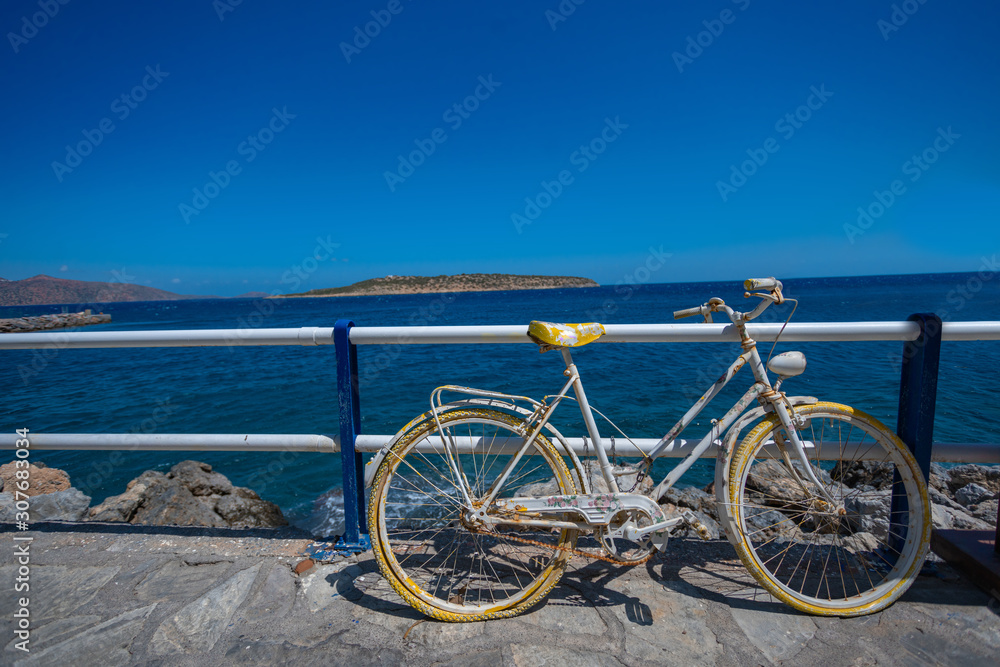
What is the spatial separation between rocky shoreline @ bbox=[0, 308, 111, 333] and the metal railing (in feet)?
205

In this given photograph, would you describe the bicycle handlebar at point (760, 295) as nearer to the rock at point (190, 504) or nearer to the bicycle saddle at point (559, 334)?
the bicycle saddle at point (559, 334)

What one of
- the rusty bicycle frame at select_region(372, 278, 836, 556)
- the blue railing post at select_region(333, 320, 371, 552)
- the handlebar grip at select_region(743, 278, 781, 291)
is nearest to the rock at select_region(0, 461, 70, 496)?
the blue railing post at select_region(333, 320, 371, 552)

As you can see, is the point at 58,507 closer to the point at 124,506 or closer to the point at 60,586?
the point at 124,506

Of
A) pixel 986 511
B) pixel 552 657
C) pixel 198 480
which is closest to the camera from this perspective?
pixel 552 657

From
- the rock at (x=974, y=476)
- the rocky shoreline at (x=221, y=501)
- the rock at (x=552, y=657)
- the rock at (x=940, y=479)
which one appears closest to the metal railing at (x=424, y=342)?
the rock at (x=552, y=657)

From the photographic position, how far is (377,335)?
2643mm

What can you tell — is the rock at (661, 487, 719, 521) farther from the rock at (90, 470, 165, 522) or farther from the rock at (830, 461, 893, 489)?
the rock at (90, 470, 165, 522)

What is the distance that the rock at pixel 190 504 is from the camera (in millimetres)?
5914

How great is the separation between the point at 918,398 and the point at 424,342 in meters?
2.49

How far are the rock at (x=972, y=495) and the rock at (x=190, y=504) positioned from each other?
301 inches

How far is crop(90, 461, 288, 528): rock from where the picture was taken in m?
5.91

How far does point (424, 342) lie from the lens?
8.79 feet

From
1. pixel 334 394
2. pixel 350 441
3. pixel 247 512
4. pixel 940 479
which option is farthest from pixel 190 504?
pixel 940 479
